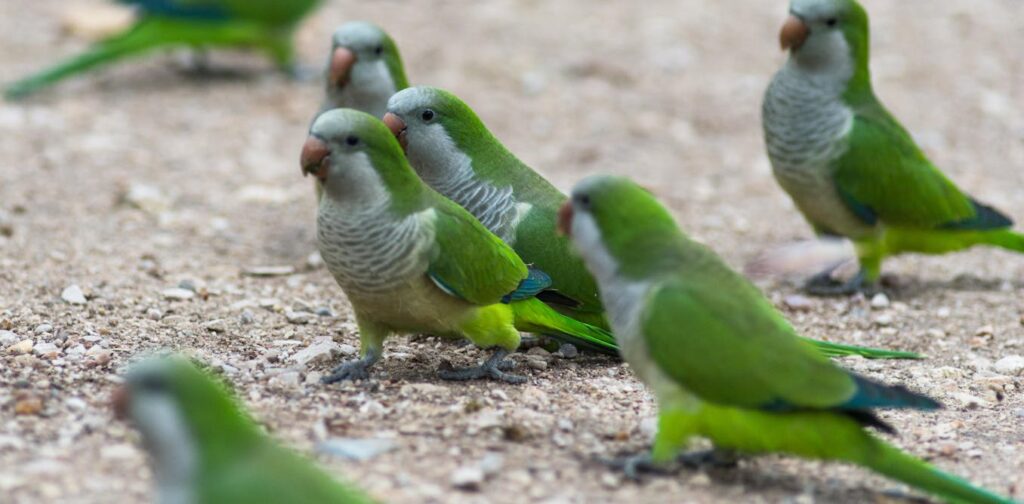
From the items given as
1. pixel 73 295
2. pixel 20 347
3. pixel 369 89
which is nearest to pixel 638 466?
pixel 20 347

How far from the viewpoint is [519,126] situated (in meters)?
9.95

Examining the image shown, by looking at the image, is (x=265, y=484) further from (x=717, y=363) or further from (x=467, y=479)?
(x=717, y=363)

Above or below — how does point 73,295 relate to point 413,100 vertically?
below

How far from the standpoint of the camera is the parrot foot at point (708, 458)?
4.49 m

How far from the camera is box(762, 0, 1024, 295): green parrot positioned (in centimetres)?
689

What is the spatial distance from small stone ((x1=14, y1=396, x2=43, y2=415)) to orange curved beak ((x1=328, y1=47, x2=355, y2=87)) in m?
2.86

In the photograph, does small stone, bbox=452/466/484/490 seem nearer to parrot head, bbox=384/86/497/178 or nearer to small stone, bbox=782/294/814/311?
parrot head, bbox=384/86/497/178

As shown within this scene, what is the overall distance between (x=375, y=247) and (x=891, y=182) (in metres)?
3.28

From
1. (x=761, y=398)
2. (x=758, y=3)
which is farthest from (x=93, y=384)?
(x=758, y=3)

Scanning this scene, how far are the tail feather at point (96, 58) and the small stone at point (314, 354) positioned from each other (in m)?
5.34

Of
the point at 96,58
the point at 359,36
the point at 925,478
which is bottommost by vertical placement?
the point at 925,478

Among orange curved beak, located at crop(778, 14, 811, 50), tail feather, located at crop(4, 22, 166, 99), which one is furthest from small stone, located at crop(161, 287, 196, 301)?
tail feather, located at crop(4, 22, 166, 99)

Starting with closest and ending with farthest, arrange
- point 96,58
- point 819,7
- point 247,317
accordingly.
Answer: point 247,317, point 819,7, point 96,58

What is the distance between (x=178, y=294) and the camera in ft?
20.9
